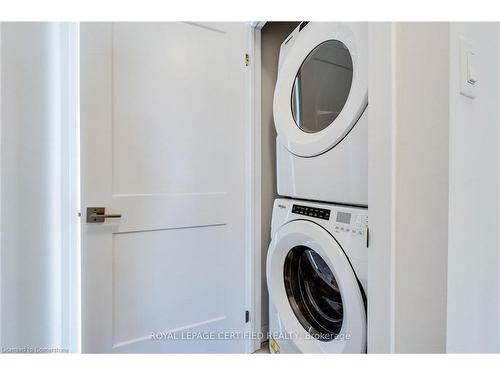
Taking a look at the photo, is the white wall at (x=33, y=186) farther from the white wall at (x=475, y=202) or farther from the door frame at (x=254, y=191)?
the white wall at (x=475, y=202)

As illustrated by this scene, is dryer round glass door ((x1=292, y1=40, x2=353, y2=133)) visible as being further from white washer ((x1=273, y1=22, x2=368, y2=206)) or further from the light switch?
the light switch

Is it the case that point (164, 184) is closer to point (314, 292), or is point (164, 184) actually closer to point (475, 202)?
point (314, 292)

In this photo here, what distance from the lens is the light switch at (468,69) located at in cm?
51

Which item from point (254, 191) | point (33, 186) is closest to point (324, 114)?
point (254, 191)

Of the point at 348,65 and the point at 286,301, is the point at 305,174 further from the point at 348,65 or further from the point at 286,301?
the point at 286,301

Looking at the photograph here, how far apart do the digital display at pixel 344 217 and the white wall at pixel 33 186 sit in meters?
1.05

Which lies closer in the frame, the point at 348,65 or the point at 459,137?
the point at 459,137

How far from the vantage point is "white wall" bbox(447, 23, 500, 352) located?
522mm

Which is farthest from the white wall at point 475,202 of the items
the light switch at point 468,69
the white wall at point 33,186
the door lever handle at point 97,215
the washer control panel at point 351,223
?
the white wall at point 33,186

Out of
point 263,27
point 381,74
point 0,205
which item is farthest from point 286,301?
point 263,27

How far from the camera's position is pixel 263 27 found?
1307 millimetres

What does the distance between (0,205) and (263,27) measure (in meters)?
1.45

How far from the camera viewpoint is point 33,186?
0.89 meters
